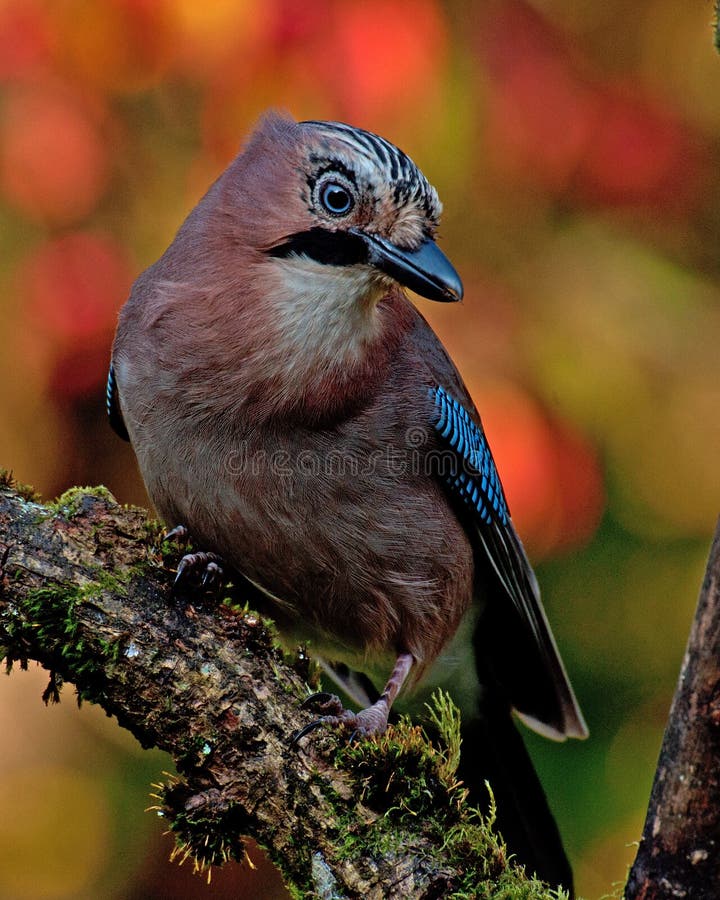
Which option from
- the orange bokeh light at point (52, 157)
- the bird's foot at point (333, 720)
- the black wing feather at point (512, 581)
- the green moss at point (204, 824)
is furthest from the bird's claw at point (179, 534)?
the orange bokeh light at point (52, 157)

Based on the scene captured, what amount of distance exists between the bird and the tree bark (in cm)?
99

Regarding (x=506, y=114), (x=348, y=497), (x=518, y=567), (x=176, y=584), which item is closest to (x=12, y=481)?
(x=176, y=584)

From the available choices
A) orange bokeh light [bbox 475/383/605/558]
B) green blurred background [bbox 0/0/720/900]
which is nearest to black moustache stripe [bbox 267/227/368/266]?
green blurred background [bbox 0/0/720/900]

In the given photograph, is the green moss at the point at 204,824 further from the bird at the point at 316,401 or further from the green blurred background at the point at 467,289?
the green blurred background at the point at 467,289

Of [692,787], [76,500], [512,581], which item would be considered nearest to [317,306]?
[76,500]

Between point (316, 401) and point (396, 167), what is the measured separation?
0.78 metres

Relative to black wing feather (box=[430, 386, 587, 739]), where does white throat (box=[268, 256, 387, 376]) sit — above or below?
above

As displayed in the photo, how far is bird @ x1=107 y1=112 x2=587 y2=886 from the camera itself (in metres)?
3.77

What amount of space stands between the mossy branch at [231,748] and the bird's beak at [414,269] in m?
1.21

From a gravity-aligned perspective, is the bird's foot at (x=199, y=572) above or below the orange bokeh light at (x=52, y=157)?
below

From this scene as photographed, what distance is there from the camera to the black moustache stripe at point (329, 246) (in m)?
3.73

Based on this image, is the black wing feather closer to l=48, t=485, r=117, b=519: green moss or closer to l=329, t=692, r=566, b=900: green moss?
l=329, t=692, r=566, b=900: green moss

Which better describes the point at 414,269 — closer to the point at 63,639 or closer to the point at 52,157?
the point at 63,639

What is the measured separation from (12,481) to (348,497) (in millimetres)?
1077
